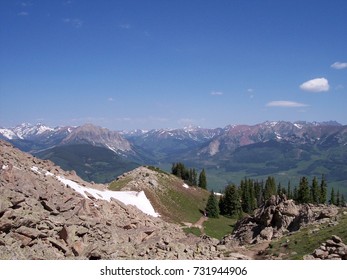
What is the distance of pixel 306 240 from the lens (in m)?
32.8

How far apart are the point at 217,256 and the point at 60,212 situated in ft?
47.4

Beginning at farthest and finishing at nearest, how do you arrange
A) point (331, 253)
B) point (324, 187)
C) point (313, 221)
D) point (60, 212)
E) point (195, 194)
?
point (324, 187) → point (195, 194) → point (313, 221) → point (60, 212) → point (331, 253)

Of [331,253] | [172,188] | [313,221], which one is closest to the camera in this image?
[331,253]

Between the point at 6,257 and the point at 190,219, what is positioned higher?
the point at 6,257

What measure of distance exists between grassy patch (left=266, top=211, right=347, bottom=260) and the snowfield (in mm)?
25689

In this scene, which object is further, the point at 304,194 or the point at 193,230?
the point at 304,194

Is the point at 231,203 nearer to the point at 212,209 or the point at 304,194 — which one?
the point at 212,209

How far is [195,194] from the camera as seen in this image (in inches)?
3999

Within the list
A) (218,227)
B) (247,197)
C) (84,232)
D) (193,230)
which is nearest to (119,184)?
(218,227)

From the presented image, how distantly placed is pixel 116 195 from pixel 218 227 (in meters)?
27.3

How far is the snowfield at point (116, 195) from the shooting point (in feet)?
165

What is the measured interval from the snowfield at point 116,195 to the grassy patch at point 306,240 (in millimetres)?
25689

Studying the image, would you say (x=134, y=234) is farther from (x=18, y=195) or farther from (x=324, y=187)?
(x=324, y=187)

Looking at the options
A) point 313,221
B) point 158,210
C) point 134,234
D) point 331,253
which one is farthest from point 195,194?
point 331,253
